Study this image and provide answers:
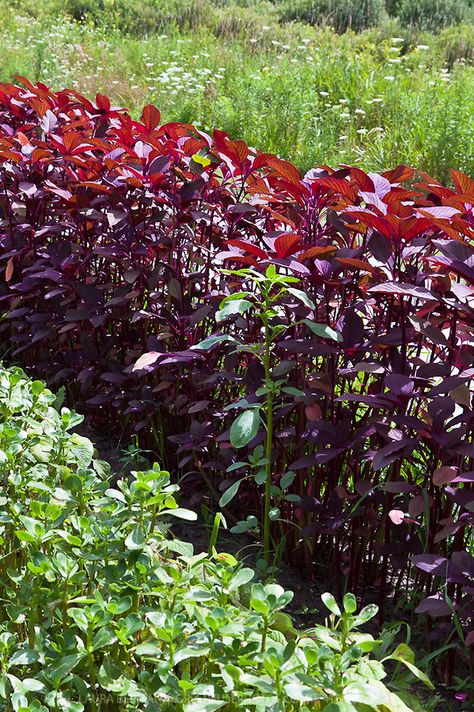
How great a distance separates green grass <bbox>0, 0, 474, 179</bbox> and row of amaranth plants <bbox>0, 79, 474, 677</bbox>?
13.3 ft

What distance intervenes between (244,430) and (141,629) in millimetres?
518

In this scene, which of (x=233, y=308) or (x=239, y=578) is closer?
(x=239, y=578)

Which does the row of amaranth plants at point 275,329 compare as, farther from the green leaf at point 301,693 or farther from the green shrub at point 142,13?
the green shrub at point 142,13

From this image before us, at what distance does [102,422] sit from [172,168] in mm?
995

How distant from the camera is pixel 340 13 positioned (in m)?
17.5

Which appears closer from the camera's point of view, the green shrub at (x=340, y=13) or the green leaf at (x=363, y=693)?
the green leaf at (x=363, y=693)

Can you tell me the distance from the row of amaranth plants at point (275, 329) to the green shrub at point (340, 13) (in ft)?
49.7

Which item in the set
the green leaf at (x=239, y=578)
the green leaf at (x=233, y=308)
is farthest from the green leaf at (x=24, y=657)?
the green leaf at (x=233, y=308)

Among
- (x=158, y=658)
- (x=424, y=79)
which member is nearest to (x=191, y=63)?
(x=424, y=79)

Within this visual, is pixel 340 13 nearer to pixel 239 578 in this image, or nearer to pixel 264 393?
pixel 264 393

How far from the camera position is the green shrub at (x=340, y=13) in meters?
17.2

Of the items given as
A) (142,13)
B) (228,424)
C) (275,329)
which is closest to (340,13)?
(142,13)

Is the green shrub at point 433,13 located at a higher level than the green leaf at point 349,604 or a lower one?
lower

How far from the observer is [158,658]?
4.49 ft
